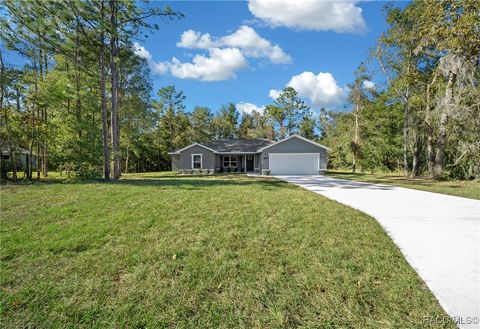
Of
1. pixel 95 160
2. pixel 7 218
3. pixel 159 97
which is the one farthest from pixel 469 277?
pixel 159 97

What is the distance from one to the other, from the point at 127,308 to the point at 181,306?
21.3 inches

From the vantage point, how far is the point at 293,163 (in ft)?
64.4

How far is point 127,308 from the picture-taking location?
2.43 m

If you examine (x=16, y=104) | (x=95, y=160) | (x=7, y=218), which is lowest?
(x=7, y=218)

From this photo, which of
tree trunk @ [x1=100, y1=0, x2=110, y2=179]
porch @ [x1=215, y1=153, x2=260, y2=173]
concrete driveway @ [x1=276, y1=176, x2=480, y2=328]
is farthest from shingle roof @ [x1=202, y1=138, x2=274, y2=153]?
concrete driveway @ [x1=276, y1=176, x2=480, y2=328]

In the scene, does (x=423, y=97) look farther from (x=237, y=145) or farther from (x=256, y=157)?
(x=237, y=145)

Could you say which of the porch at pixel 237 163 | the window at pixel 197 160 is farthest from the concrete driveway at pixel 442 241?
the porch at pixel 237 163

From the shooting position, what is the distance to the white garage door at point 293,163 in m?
19.5

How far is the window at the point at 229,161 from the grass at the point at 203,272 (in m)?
17.4

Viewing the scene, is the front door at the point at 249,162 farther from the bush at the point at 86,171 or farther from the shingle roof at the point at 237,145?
the bush at the point at 86,171

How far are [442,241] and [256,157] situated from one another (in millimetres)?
18879

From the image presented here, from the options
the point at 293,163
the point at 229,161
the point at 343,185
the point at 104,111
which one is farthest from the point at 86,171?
the point at 293,163

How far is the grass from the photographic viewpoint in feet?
7.61

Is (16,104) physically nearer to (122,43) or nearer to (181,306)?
(122,43)
